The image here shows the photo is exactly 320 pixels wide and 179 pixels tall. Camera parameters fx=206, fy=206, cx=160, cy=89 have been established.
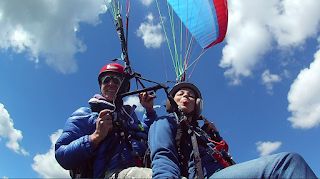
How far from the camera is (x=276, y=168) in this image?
1.54 metres

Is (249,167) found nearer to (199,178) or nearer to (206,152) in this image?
(199,178)

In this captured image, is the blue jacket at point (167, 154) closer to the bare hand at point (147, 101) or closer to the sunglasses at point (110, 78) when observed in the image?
the bare hand at point (147, 101)

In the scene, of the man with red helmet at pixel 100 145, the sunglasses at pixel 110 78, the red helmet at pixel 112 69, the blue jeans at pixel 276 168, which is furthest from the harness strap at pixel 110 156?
the blue jeans at pixel 276 168

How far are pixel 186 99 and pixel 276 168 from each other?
1.70 m

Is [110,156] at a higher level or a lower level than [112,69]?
lower

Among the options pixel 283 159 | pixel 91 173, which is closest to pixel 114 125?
pixel 91 173

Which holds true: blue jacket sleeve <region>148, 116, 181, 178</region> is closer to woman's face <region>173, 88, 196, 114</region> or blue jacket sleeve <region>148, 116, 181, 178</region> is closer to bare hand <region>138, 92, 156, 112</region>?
woman's face <region>173, 88, 196, 114</region>

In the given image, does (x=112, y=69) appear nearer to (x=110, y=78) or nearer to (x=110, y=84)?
(x=110, y=78)

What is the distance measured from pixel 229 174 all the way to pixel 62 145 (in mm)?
2175

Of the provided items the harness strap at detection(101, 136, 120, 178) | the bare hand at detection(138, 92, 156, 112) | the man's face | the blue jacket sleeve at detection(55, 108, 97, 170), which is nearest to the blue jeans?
the harness strap at detection(101, 136, 120, 178)

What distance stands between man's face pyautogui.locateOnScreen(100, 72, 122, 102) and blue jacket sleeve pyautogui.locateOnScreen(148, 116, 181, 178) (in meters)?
1.45

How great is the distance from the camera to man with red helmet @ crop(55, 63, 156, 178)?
2.65 m

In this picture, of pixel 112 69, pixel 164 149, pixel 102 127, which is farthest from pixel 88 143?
pixel 112 69

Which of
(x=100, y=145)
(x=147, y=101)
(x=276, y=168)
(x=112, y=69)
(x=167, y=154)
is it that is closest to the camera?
(x=276, y=168)
